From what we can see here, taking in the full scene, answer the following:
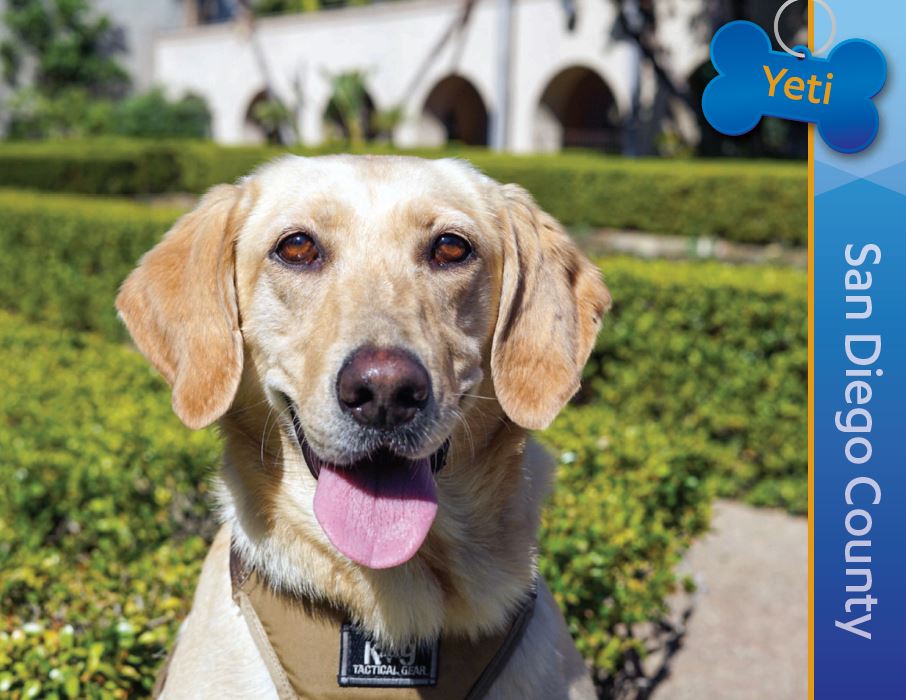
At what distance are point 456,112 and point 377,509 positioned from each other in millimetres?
34837

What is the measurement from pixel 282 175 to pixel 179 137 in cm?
3634

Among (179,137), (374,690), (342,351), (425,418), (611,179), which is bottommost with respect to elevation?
(374,690)

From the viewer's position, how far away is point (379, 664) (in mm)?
2352

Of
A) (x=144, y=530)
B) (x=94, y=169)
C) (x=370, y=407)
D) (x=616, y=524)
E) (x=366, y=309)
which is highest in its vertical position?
(x=94, y=169)

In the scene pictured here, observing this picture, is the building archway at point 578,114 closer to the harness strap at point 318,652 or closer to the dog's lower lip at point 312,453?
the dog's lower lip at point 312,453

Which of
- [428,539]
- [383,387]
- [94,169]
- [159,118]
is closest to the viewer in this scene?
[383,387]

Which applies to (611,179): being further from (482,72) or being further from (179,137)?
(179,137)

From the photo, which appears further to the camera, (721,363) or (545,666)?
(721,363)

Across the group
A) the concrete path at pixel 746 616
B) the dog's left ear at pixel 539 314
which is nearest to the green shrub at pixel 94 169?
the concrete path at pixel 746 616

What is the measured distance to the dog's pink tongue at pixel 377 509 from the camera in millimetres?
2193

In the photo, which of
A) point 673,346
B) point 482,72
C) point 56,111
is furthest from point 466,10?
point 673,346

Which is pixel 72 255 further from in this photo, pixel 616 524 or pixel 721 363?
pixel 616 524

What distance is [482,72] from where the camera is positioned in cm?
3052

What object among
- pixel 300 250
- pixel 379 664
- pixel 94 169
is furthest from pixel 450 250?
pixel 94 169
